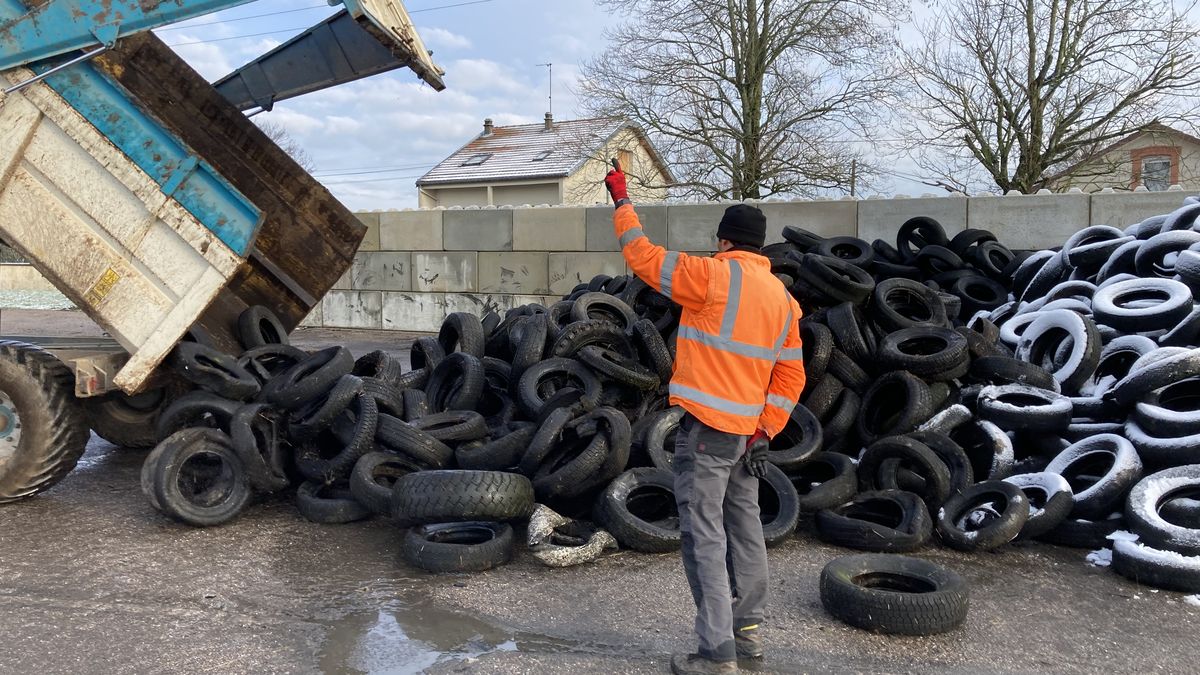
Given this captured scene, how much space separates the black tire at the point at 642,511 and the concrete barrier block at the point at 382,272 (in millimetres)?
9860

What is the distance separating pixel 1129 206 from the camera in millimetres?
9656

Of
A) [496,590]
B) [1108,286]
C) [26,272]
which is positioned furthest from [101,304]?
[26,272]

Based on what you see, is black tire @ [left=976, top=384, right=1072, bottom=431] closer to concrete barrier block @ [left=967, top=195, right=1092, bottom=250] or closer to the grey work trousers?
the grey work trousers

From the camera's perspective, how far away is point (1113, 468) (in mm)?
5254

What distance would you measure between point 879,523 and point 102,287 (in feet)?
17.0

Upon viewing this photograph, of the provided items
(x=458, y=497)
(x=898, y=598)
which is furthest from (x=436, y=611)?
(x=898, y=598)

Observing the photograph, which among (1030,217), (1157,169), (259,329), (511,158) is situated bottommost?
(259,329)

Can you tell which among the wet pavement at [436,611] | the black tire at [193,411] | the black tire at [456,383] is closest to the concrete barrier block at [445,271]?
the black tire at [456,383]

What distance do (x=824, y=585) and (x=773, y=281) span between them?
162cm

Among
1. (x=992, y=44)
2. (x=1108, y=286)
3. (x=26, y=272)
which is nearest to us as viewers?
(x=1108, y=286)

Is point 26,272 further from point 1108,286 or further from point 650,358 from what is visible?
point 1108,286

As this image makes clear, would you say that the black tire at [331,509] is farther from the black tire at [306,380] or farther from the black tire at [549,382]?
the black tire at [549,382]

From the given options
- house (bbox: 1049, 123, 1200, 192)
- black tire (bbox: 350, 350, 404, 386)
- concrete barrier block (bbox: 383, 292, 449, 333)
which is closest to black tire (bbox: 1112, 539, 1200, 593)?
black tire (bbox: 350, 350, 404, 386)

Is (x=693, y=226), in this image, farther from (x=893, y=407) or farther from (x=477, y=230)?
(x=893, y=407)
